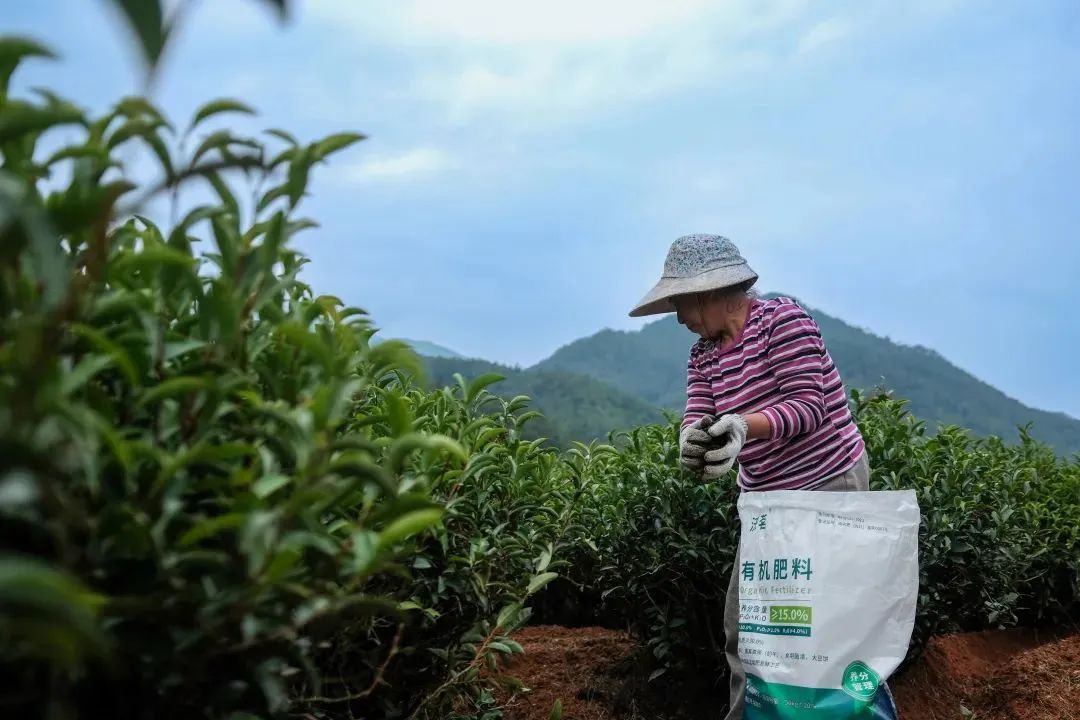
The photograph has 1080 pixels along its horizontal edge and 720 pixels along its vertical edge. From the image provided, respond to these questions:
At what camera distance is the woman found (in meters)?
3.11

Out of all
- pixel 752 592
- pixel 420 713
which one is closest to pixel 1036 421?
pixel 752 592

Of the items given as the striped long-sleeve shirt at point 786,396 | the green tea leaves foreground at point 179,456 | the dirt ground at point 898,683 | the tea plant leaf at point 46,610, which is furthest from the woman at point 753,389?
the tea plant leaf at point 46,610

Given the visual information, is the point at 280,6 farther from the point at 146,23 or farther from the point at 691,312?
the point at 691,312

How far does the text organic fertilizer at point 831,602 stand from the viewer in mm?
2844

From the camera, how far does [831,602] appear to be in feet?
9.38

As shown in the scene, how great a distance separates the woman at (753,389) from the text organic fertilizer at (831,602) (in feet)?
0.80

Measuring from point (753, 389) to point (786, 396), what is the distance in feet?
0.44

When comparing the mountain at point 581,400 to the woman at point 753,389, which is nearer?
the woman at point 753,389

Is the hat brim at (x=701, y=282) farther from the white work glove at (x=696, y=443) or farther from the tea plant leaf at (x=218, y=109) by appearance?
the tea plant leaf at (x=218, y=109)

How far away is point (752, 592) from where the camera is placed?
9.93ft

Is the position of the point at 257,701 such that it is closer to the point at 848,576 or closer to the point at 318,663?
the point at 318,663

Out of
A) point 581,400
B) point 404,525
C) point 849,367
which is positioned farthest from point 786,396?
point 849,367

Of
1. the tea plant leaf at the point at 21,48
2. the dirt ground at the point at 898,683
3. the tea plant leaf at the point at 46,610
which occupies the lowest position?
the dirt ground at the point at 898,683

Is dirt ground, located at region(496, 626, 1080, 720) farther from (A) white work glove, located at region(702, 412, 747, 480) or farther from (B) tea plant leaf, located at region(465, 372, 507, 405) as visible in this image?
(B) tea plant leaf, located at region(465, 372, 507, 405)
